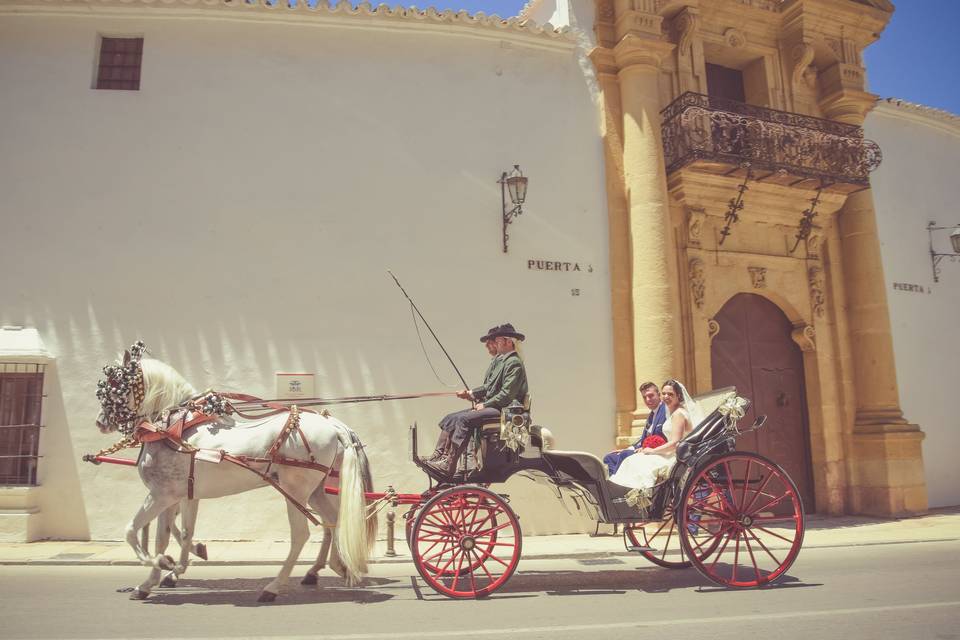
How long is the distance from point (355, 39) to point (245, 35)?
153cm

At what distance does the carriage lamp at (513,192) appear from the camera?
933cm

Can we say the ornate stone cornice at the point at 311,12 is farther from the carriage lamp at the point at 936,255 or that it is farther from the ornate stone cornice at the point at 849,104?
the carriage lamp at the point at 936,255

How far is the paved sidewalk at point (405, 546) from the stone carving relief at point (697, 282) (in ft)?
11.8

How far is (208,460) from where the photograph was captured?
526 centimetres

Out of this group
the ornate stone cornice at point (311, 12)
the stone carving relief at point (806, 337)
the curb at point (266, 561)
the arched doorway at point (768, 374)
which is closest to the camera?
the curb at point (266, 561)

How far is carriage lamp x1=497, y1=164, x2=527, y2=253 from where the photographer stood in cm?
933

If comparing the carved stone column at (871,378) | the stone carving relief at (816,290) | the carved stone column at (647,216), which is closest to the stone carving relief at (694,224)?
the carved stone column at (647,216)

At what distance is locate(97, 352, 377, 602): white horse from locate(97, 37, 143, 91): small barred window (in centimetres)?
576

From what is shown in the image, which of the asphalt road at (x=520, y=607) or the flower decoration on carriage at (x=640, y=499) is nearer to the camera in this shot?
the asphalt road at (x=520, y=607)

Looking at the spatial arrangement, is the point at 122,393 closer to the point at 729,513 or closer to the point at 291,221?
the point at 291,221

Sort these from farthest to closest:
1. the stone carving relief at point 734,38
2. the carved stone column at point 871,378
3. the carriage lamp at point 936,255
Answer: the carriage lamp at point 936,255 < the stone carving relief at point 734,38 < the carved stone column at point 871,378

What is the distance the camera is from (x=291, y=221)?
29.7 feet

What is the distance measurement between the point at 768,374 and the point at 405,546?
6577 mm

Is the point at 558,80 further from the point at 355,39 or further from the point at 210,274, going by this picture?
the point at 210,274
